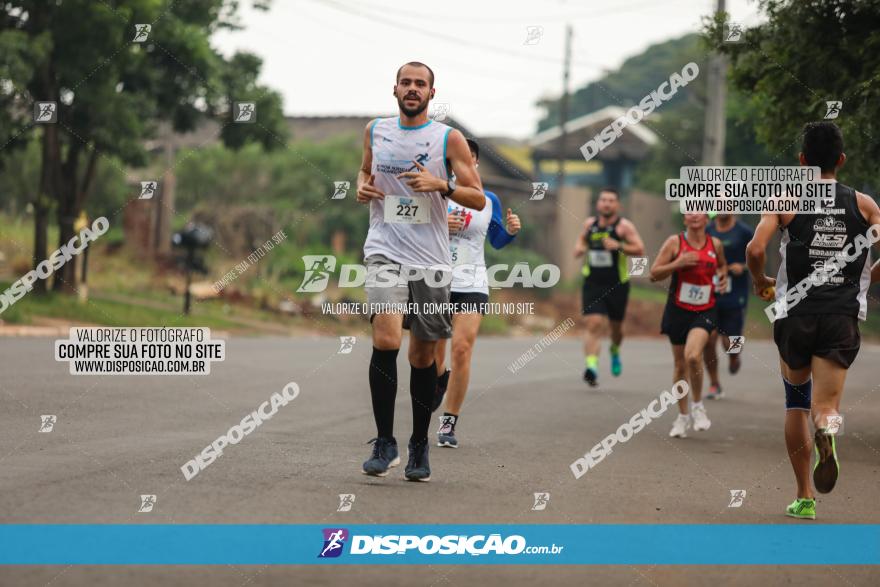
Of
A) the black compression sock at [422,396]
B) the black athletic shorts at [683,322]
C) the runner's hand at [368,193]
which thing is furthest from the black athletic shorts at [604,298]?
the runner's hand at [368,193]

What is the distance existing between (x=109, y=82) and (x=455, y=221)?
1665 centimetres

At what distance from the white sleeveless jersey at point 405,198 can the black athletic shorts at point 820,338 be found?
2.00m

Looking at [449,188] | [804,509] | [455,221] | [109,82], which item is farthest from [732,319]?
[109,82]

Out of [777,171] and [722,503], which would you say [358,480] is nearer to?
[722,503]

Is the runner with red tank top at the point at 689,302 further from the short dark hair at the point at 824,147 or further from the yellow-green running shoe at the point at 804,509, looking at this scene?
the short dark hair at the point at 824,147

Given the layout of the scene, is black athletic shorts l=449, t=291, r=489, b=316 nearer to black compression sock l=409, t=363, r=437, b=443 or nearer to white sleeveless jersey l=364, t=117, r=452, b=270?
black compression sock l=409, t=363, r=437, b=443

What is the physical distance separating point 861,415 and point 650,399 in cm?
232

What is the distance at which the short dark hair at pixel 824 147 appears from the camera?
7.31 metres

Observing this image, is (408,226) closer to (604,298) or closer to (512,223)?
(512,223)

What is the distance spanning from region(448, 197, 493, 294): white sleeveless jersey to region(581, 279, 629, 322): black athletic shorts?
5.21m

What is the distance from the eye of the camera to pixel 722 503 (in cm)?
777

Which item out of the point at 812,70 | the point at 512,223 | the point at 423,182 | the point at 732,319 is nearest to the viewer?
the point at 423,182

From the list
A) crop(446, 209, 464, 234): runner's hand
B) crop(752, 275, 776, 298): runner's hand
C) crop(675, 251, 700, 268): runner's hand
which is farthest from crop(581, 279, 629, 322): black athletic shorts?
crop(752, 275, 776, 298): runner's hand

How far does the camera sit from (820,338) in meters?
7.29
